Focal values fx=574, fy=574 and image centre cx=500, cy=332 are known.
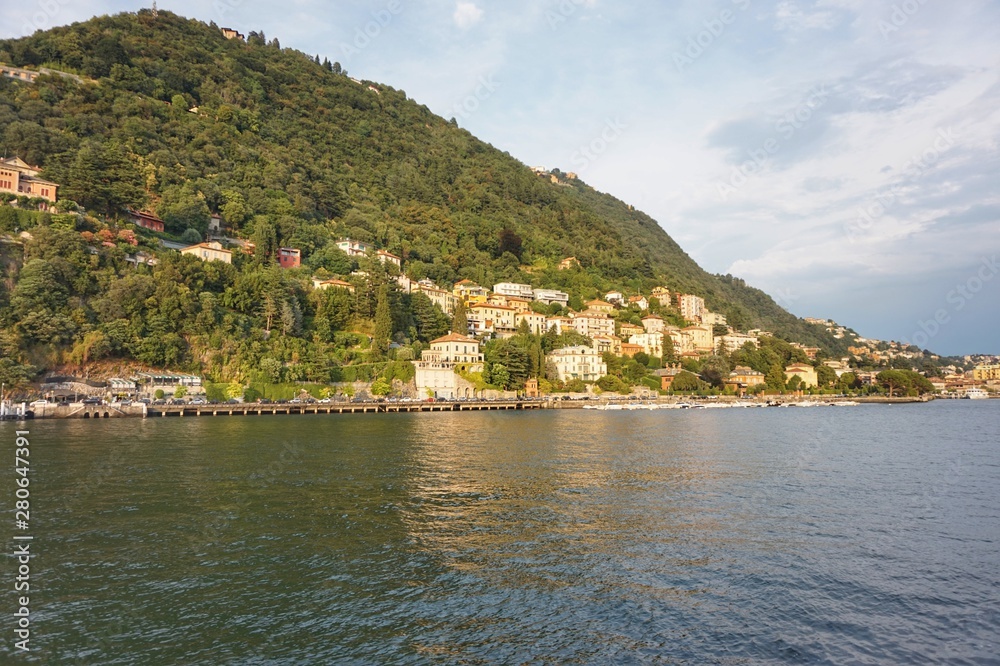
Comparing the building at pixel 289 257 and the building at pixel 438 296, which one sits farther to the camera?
the building at pixel 438 296

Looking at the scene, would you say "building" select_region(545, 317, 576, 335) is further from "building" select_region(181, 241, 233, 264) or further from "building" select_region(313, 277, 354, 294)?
"building" select_region(181, 241, 233, 264)

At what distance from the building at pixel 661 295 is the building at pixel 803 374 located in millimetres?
31130

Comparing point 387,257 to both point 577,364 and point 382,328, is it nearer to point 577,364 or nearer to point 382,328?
point 382,328

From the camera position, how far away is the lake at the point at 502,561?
10320 mm

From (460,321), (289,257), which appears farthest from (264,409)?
(289,257)

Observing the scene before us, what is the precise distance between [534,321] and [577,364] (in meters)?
17.5

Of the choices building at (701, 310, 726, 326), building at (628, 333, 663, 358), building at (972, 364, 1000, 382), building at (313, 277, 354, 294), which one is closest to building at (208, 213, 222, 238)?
building at (313, 277, 354, 294)

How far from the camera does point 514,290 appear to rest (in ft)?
395

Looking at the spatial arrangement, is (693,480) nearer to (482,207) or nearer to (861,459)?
(861,459)

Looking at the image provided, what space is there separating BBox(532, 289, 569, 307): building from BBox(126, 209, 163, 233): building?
70.3 m

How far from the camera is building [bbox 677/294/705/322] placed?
485ft

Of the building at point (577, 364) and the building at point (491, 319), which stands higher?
the building at point (491, 319)

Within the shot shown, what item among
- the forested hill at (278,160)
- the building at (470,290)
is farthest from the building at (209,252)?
the building at (470,290)

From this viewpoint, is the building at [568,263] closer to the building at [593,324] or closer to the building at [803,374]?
the building at [593,324]
